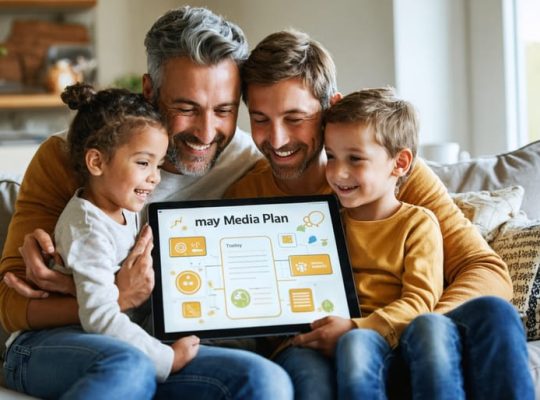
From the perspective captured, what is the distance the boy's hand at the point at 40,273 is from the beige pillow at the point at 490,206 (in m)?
1.02

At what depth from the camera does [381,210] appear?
181 centimetres

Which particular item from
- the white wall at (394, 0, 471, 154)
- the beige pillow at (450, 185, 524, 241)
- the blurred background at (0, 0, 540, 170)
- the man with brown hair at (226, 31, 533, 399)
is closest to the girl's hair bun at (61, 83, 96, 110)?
the man with brown hair at (226, 31, 533, 399)

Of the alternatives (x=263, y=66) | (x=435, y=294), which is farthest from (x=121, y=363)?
(x=263, y=66)

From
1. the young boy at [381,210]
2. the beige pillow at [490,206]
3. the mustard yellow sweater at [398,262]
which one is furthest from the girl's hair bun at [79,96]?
the beige pillow at [490,206]

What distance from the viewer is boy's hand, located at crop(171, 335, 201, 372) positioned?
4.98 ft

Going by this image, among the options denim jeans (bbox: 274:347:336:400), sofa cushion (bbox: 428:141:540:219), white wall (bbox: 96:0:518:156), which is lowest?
denim jeans (bbox: 274:347:336:400)

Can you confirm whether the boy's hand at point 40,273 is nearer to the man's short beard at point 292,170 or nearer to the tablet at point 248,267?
the tablet at point 248,267

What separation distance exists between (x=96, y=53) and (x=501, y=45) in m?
2.64

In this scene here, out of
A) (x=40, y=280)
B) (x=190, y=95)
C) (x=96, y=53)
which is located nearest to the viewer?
(x=40, y=280)

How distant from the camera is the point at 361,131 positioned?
176 cm

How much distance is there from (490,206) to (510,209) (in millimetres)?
68

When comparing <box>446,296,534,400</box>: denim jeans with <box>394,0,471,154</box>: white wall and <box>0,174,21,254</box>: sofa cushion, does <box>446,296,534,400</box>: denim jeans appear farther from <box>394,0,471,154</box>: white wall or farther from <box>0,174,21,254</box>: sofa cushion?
<box>394,0,471,154</box>: white wall

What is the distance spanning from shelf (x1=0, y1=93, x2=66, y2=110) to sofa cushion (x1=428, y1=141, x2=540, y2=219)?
3.25 meters

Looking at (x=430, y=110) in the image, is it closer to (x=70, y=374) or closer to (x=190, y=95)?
(x=190, y=95)
